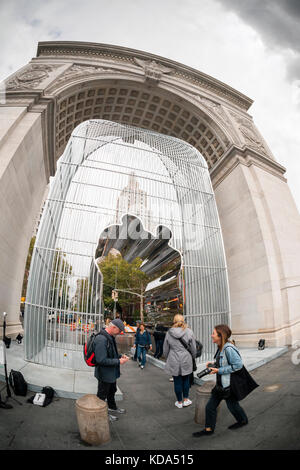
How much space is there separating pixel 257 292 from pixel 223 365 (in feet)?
30.9

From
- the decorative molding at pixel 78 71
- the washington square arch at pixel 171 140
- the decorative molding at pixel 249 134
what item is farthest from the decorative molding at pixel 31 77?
the decorative molding at pixel 249 134

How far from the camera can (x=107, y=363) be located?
3.60 metres

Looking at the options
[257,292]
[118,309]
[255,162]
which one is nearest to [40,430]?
[257,292]

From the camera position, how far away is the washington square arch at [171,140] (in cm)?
1087

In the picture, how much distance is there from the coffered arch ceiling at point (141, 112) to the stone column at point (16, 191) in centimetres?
398

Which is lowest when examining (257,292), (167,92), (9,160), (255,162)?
(257,292)

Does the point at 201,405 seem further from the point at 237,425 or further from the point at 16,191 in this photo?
the point at 16,191

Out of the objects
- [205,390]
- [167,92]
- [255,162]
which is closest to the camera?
[205,390]

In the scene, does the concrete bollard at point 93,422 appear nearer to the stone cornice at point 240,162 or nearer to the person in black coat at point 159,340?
the person in black coat at point 159,340

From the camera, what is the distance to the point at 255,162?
47.4 ft

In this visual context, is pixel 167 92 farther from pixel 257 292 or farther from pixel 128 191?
pixel 257 292

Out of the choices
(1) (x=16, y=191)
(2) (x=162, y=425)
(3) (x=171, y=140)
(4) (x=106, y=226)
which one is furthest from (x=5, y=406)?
(3) (x=171, y=140)

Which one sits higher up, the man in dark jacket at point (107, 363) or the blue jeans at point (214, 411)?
the man in dark jacket at point (107, 363)

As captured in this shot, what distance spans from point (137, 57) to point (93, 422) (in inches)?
837
